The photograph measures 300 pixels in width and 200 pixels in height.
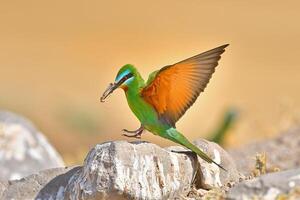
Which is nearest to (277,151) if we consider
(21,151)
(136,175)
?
(21,151)

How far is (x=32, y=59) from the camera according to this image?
682 inches

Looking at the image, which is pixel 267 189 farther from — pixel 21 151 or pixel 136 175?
pixel 21 151

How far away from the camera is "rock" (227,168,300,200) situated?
4027 millimetres

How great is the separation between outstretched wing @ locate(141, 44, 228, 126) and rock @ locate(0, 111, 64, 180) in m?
1.88

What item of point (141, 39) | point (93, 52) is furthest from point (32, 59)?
point (141, 39)

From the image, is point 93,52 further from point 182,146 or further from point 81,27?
point 182,146

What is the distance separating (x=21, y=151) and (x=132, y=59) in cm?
999

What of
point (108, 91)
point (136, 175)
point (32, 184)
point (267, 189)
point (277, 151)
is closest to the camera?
point (267, 189)

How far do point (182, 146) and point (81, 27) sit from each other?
14808 mm

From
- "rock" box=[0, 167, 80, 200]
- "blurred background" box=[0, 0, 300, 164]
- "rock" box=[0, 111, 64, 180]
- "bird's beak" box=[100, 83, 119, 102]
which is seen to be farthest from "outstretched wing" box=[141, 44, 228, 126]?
"blurred background" box=[0, 0, 300, 164]

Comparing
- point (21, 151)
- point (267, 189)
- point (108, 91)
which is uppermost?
point (108, 91)

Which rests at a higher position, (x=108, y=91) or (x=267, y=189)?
(x=108, y=91)

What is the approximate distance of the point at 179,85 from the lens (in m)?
5.00

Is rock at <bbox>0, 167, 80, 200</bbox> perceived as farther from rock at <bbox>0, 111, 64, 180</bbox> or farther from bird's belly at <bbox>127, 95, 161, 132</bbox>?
rock at <bbox>0, 111, 64, 180</bbox>
